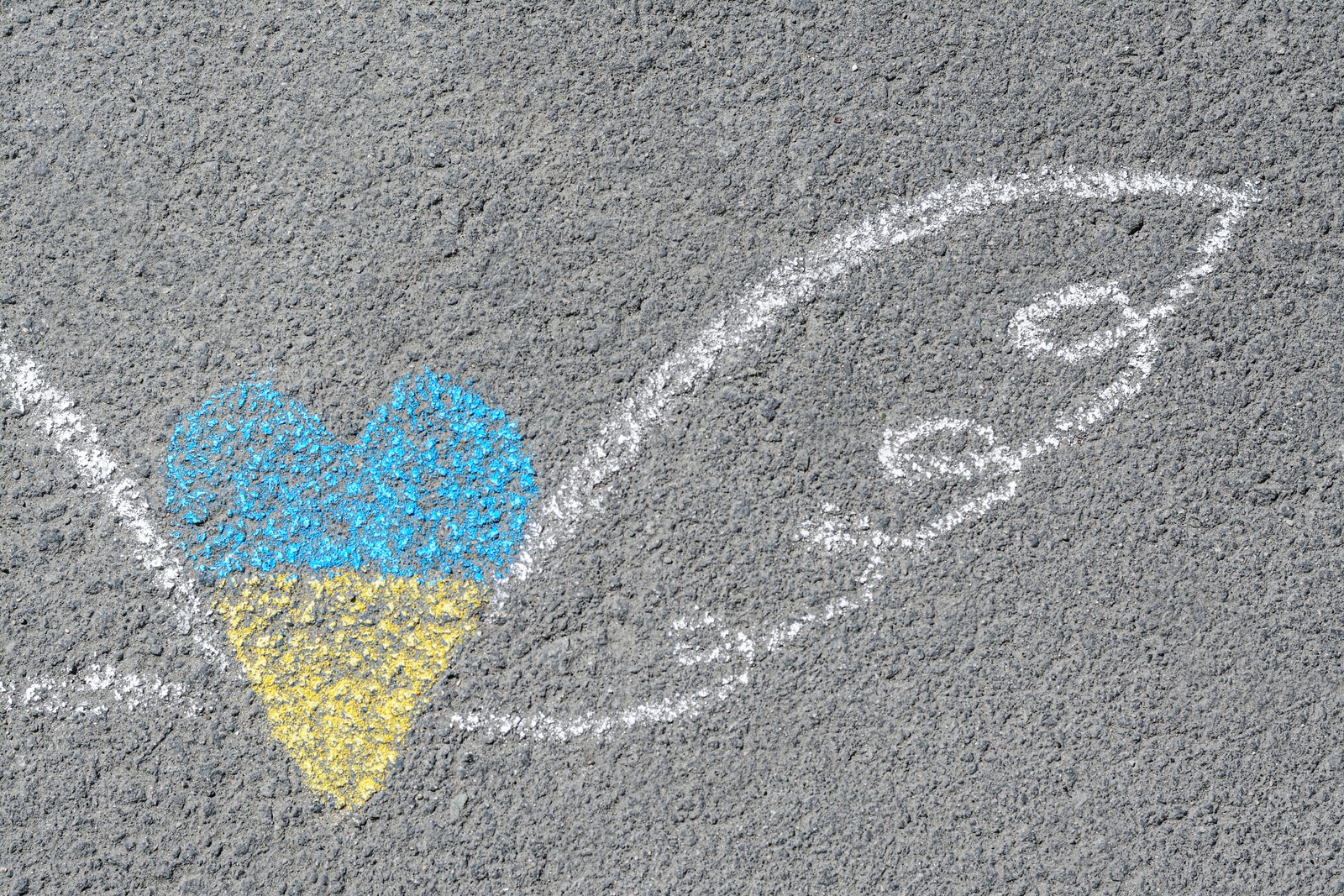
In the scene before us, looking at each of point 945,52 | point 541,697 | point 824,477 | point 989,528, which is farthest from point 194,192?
point 989,528

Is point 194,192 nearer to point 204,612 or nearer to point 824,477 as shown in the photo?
point 204,612

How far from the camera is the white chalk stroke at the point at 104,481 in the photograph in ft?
7.52

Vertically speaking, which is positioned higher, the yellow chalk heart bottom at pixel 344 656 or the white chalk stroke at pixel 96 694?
the white chalk stroke at pixel 96 694

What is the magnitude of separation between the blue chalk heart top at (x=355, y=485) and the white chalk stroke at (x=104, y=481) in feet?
0.20

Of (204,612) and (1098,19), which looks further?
(1098,19)

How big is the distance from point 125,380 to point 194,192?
0.45 metres

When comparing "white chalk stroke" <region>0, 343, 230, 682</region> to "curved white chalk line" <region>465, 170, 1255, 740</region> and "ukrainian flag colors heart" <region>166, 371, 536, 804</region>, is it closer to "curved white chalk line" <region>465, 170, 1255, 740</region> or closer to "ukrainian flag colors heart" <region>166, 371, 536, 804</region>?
"ukrainian flag colors heart" <region>166, 371, 536, 804</region>

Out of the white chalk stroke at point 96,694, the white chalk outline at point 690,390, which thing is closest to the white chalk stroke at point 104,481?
the white chalk outline at point 690,390

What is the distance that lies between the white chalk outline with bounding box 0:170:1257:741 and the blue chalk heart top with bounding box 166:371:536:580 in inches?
3.4

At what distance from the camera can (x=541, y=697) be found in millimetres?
2279

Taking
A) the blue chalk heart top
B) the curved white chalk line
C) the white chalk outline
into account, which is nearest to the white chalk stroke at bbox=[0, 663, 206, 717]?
the white chalk outline

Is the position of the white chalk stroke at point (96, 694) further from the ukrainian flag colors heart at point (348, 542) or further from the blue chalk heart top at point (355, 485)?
the blue chalk heart top at point (355, 485)

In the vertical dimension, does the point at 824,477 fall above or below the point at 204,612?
below

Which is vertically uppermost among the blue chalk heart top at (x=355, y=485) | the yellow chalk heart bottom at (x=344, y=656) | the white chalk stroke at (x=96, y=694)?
the blue chalk heart top at (x=355, y=485)
